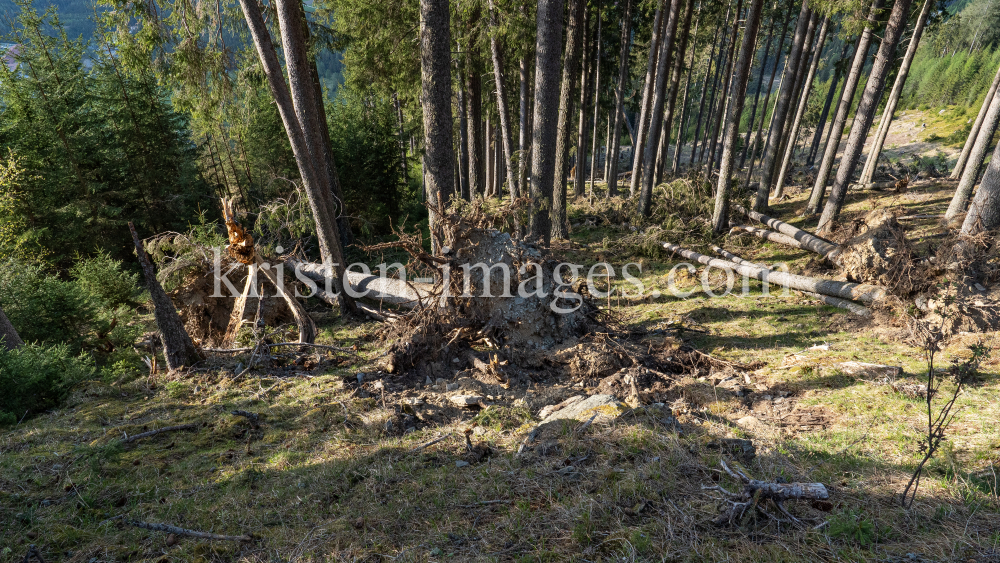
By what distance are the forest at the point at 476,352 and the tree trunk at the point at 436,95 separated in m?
0.06

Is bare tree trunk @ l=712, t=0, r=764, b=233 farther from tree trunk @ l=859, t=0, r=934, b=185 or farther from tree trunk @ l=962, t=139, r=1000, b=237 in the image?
tree trunk @ l=859, t=0, r=934, b=185

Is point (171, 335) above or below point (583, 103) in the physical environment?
below

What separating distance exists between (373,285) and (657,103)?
10.1m

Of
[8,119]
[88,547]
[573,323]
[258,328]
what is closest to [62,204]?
[8,119]

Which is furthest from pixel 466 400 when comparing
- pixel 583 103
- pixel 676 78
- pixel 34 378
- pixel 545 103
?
pixel 583 103

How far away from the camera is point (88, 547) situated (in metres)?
2.99

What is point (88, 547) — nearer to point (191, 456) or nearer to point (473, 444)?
point (191, 456)

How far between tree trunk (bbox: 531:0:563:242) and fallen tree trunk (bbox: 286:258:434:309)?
2753 mm

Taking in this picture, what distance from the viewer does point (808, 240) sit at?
31.3ft

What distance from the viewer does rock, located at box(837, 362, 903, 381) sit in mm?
4832

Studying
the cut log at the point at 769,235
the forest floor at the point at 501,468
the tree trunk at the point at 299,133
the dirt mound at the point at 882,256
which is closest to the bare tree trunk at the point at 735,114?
the cut log at the point at 769,235

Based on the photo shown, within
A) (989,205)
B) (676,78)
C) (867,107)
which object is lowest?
(989,205)

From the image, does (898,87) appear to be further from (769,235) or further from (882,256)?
A: (882,256)

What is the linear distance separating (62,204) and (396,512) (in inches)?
695
